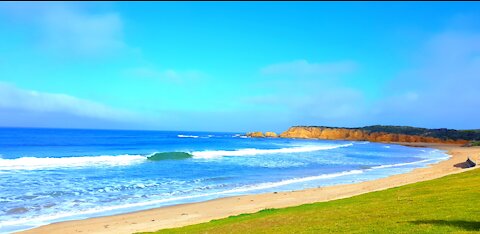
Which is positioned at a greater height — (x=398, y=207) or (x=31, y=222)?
(x=398, y=207)

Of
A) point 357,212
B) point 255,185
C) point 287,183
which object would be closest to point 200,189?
point 255,185

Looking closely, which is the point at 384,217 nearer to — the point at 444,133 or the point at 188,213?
the point at 188,213

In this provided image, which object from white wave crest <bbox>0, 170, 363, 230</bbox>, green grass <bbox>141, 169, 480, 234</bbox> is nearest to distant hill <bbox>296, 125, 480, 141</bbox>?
white wave crest <bbox>0, 170, 363, 230</bbox>

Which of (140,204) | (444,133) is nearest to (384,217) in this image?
(140,204)

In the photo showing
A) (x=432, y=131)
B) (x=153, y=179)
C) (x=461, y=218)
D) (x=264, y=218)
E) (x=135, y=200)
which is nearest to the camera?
(x=461, y=218)

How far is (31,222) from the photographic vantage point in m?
17.5

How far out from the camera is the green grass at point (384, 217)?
10.9 metres

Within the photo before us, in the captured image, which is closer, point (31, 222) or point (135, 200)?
point (31, 222)

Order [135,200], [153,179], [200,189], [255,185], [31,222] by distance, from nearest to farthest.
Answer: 1. [31,222]
2. [135,200]
3. [200,189]
4. [255,185]
5. [153,179]

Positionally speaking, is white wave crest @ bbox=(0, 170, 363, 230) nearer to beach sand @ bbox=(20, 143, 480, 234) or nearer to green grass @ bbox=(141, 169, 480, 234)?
beach sand @ bbox=(20, 143, 480, 234)

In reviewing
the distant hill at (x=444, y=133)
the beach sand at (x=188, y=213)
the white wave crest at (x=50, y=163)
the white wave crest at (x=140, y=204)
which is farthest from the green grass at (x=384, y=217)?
the distant hill at (x=444, y=133)

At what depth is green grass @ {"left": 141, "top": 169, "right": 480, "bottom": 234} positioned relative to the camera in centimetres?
1088

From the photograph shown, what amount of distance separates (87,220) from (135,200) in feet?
18.4

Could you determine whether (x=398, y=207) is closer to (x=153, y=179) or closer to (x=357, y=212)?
(x=357, y=212)
